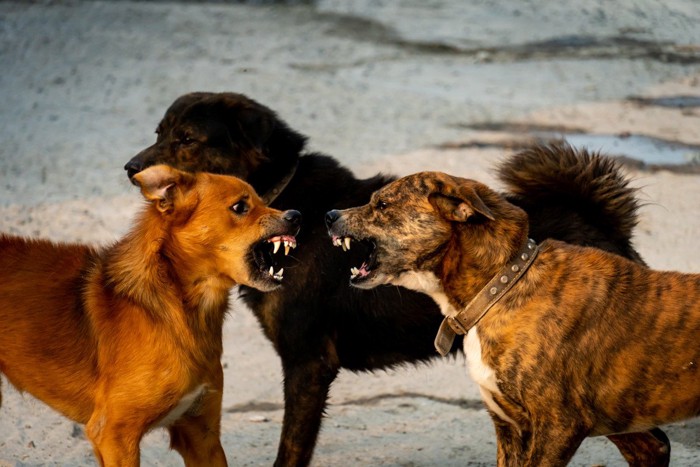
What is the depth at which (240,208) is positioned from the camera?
531 cm

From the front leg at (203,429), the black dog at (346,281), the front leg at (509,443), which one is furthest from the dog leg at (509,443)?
the front leg at (203,429)

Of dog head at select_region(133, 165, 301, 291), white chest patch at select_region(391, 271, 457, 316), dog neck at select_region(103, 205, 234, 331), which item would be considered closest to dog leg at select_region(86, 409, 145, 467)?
dog neck at select_region(103, 205, 234, 331)

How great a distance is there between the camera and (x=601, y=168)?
6.00 m

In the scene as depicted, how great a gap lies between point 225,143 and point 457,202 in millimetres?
1647

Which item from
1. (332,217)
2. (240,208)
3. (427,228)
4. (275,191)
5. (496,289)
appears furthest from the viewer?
(275,191)

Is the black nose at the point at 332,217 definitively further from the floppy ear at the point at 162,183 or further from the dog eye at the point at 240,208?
the floppy ear at the point at 162,183

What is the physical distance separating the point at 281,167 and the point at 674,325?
2256 mm

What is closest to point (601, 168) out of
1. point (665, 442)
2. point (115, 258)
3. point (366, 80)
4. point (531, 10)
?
point (665, 442)

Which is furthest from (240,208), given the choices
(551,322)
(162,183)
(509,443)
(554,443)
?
(554,443)

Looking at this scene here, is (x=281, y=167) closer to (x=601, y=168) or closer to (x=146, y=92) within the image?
(x=601, y=168)

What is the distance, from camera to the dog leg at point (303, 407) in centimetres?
601

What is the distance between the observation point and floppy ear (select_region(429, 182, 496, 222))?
5031mm

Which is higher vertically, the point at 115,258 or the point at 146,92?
the point at 115,258

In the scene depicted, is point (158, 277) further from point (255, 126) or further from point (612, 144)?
point (612, 144)
